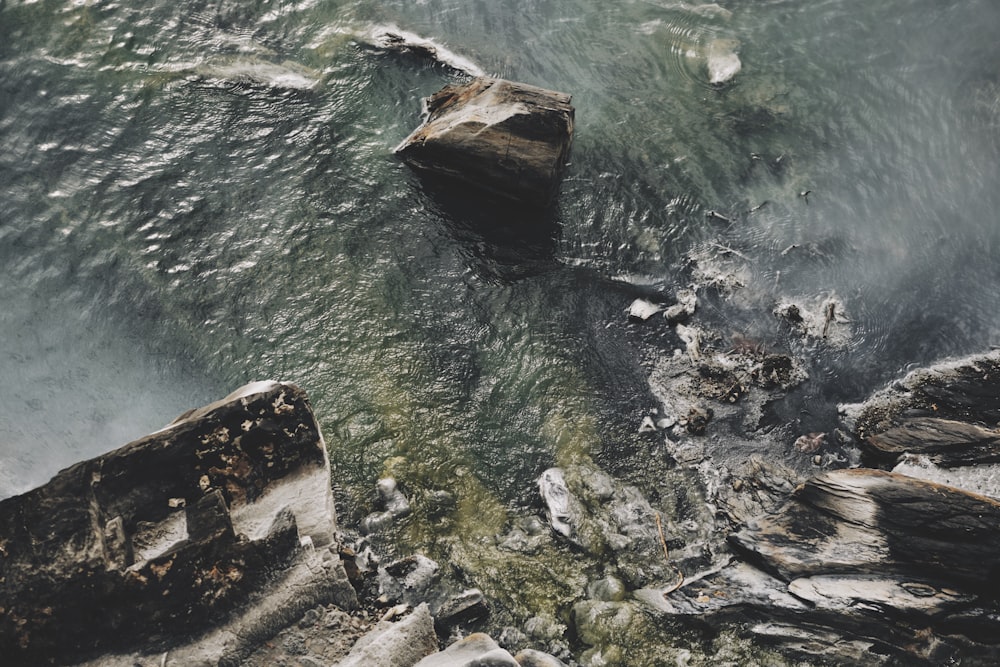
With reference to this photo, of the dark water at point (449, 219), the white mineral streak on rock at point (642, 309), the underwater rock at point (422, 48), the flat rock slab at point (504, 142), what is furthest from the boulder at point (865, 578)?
the underwater rock at point (422, 48)

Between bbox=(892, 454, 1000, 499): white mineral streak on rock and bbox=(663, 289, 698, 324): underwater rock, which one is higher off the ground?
bbox=(663, 289, 698, 324): underwater rock

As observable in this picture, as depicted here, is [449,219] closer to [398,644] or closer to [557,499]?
[557,499]

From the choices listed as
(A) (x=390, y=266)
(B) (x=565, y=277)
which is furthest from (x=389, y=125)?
(B) (x=565, y=277)

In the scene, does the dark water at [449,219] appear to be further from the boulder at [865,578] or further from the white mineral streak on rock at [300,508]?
the boulder at [865,578]

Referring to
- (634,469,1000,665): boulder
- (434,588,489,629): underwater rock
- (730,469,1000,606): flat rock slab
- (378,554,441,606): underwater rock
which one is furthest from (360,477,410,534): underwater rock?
(730,469,1000,606): flat rock slab

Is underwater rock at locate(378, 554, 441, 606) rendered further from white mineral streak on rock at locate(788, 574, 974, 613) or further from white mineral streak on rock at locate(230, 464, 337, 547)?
white mineral streak on rock at locate(788, 574, 974, 613)

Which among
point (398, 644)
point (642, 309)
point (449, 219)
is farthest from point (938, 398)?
point (398, 644)
